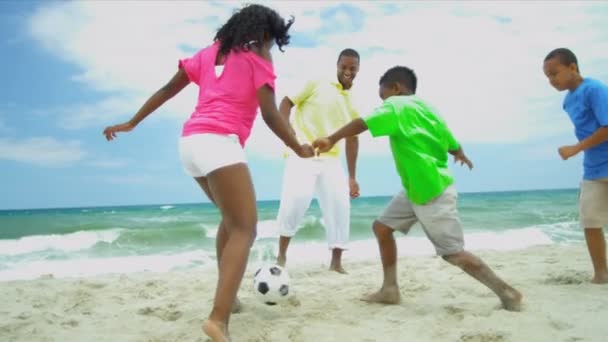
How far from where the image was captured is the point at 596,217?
13.2ft

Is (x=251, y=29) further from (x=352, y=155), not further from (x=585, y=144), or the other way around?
(x=352, y=155)

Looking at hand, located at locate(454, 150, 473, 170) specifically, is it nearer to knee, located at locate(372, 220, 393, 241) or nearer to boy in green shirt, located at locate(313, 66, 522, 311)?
boy in green shirt, located at locate(313, 66, 522, 311)

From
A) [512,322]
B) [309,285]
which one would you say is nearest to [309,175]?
[309,285]

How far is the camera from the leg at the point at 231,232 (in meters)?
2.52

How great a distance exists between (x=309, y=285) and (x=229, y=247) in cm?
198

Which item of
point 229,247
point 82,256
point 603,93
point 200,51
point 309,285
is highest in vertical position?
point 200,51

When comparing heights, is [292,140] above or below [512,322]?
above

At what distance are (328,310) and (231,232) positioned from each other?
1196mm

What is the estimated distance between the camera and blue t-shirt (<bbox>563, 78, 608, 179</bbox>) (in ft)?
12.3

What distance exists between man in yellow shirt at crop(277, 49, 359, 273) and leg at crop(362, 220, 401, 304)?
Answer: 1260 millimetres

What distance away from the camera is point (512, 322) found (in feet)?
9.70

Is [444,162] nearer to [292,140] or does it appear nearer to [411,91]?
[411,91]

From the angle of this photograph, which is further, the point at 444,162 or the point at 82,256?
the point at 82,256

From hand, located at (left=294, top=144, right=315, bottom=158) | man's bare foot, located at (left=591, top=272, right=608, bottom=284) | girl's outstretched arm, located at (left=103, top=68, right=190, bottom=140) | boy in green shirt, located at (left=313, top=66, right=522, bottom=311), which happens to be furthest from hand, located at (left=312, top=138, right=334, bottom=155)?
man's bare foot, located at (left=591, top=272, right=608, bottom=284)
